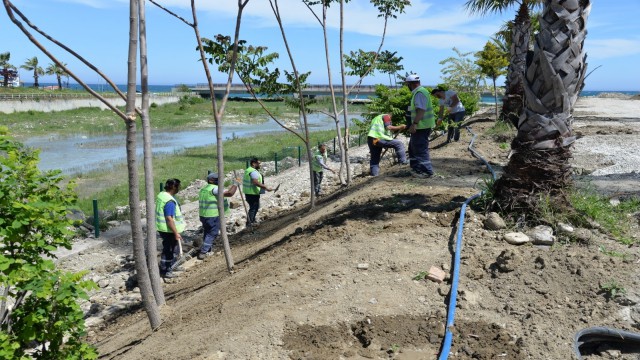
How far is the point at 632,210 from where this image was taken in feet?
21.9

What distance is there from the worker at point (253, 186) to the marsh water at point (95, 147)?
12.3 metres

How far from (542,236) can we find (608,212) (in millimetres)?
1165

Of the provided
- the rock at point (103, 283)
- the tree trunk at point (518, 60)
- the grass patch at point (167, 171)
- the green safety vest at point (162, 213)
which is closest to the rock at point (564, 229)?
the green safety vest at point (162, 213)

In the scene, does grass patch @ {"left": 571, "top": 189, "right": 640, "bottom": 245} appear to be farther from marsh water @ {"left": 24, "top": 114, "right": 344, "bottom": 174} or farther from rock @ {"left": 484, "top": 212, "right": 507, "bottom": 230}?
marsh water @ {"left": 24, "top": 114, "right": 344, "bottom": 174}

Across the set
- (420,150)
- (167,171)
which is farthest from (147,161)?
(167,171)

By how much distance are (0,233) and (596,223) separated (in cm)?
542

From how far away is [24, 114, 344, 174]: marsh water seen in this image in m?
26.4

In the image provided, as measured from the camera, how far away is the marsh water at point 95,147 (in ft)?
86.7

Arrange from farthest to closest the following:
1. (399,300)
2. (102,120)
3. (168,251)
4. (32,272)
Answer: (102,120)
(168,251)
(399,300)
(32,272)

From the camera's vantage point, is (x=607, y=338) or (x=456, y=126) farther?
(x=456, y=126)

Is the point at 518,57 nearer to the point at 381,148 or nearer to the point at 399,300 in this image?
the point at 381,148

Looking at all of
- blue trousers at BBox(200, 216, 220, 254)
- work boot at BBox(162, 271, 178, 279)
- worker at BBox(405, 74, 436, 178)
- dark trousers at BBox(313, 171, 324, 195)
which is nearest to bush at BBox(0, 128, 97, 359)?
work boot at BBox(162, 271, 178, 279)

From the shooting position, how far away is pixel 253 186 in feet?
36.3

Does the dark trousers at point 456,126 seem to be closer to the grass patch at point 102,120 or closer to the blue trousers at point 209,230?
the blue trousers at point 209,230
